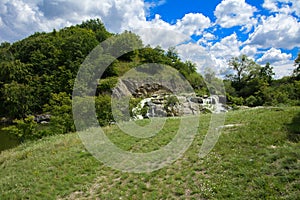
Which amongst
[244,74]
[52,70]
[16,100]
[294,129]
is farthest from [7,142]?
[244,74]

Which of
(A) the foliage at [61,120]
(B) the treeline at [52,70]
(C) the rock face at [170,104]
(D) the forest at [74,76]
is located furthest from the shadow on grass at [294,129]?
(B) the treeline at [52,70]

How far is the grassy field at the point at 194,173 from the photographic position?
689 centimetres

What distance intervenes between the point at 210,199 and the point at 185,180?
56.8 inches

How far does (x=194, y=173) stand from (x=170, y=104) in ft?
88.9

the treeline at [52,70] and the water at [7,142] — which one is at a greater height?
the treeline at [52,70]

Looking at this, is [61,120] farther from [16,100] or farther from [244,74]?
[244,74]

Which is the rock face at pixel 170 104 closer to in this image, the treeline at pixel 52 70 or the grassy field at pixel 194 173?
the treeline at pixel 52 70

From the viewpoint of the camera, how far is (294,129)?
10.3 meters

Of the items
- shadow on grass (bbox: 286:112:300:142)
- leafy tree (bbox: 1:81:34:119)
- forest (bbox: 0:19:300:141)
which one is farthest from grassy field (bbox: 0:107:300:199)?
leafy tree (bbox: 1:81:34:119)

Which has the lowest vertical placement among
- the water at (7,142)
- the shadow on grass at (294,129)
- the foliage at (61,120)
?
the water at (7,142)

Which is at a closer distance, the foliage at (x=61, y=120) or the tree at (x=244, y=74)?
the foliage at (x=61, y=120)

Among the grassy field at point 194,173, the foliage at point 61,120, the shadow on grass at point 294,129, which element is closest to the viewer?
the grassy field at point 194,173

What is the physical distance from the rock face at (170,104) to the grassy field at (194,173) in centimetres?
1573

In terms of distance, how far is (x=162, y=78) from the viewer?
48.0 m
